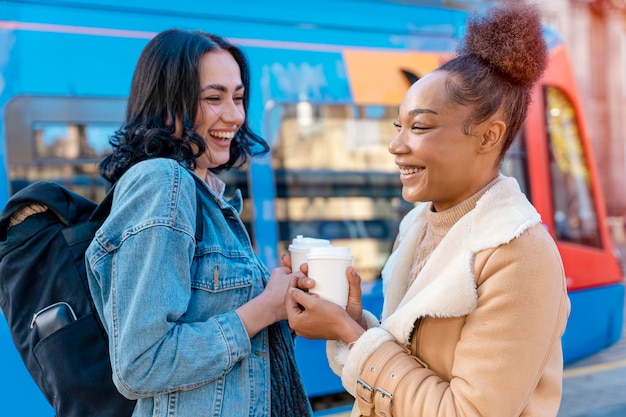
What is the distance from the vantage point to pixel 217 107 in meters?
1.73

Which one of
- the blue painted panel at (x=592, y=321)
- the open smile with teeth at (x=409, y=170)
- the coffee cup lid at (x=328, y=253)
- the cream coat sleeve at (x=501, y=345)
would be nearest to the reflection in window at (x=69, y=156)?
the coffee cup lid at (x=328, y=253)

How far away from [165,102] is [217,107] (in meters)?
0.14

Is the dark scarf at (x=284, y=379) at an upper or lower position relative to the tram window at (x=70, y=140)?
lower

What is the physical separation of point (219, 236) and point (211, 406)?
39cm

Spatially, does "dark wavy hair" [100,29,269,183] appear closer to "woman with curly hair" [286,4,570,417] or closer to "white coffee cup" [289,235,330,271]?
"white coffee cup" [289,235,330,271]

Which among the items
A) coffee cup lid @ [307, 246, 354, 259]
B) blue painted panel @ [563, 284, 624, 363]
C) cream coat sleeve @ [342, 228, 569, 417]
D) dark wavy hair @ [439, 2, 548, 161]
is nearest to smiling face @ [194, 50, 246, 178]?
coffee cup lid @ [307, 246, 354, 259]

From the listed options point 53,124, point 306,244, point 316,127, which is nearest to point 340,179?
point 316,127

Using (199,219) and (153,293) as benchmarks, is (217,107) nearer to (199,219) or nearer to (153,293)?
(199,219)

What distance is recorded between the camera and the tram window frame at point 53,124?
11.3 ft

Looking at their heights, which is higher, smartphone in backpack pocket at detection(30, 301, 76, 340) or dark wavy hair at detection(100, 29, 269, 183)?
dark wavy hair at detection(100, 29, 269, 183)

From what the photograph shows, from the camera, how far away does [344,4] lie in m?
4.38

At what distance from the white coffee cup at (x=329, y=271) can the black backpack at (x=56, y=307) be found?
506mm

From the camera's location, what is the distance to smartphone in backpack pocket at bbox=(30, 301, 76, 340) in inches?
58.5

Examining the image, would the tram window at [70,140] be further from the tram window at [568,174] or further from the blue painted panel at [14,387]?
the tram window at [568,174]
